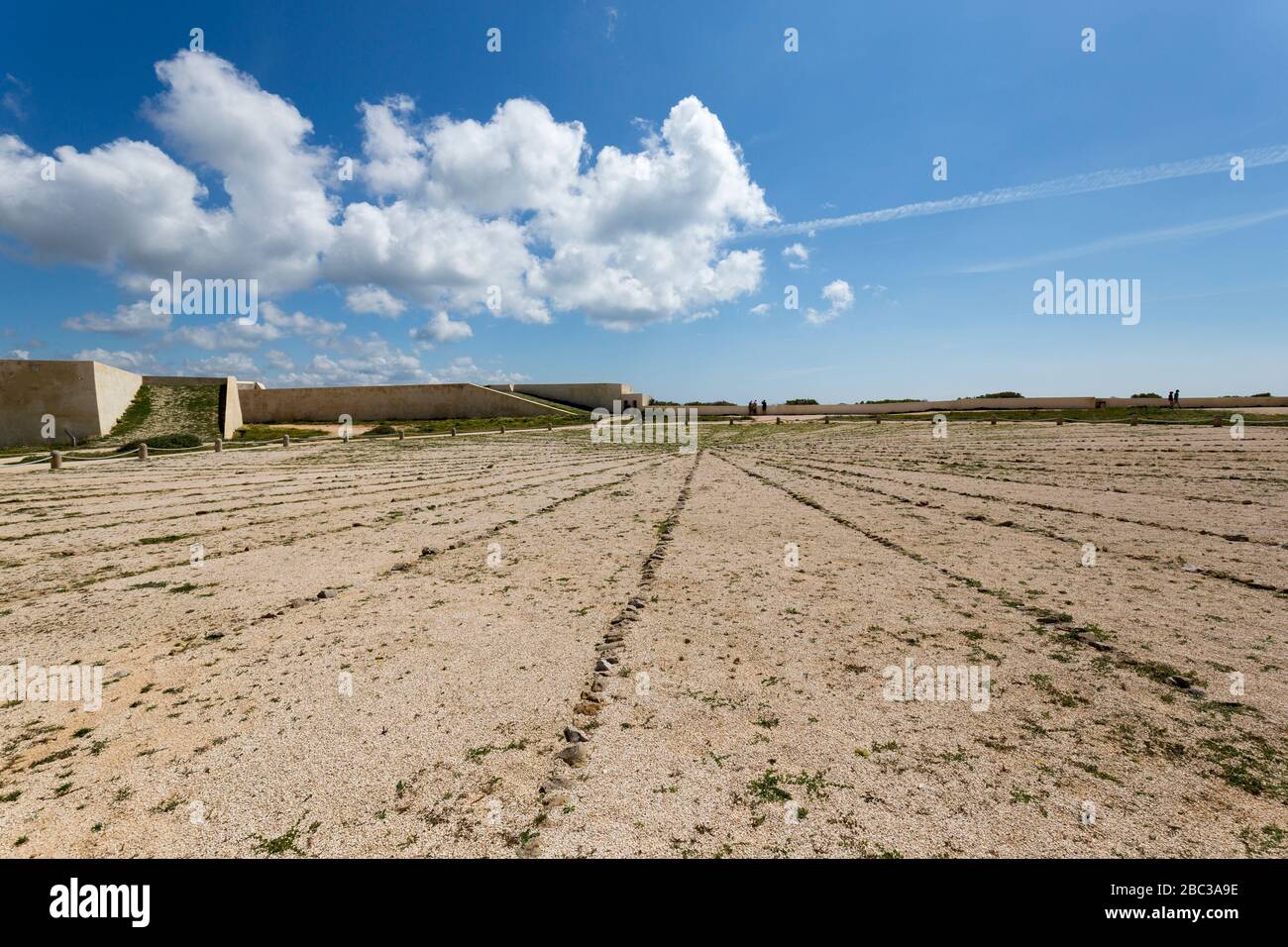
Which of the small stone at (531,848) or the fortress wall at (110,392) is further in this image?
the fortress wall at (110,392)

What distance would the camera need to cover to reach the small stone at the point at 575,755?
3352mm

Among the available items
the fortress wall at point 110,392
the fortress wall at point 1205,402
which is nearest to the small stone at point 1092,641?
the fortress wall at point 110,392

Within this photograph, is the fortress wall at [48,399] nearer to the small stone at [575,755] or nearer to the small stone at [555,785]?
the small stone at [575,755]

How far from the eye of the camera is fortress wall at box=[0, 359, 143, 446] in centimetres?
3584

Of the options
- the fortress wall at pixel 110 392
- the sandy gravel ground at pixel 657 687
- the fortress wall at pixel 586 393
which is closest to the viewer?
the sandy gravel ground at pixel 657 687

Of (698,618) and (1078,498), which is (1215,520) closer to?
(1078,498)

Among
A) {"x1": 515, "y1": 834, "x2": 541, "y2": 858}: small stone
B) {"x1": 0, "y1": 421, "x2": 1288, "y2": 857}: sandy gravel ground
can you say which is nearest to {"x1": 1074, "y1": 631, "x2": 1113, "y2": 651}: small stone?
{"x1": 0, "y1": 421, "x2": 1288, "y2": 857}: sandy gravel ground

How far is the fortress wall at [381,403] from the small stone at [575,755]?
56.9 metres

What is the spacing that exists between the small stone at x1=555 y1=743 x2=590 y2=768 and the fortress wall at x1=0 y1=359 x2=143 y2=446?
4951 centimetres

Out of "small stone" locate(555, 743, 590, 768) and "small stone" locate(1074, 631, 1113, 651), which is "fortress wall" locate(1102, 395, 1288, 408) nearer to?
"small stone" locate(1074, 631, 1113, 651)

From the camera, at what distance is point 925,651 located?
187 inches

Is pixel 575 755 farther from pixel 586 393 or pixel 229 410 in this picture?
pixel 586 393

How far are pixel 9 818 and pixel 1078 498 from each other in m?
15.5
